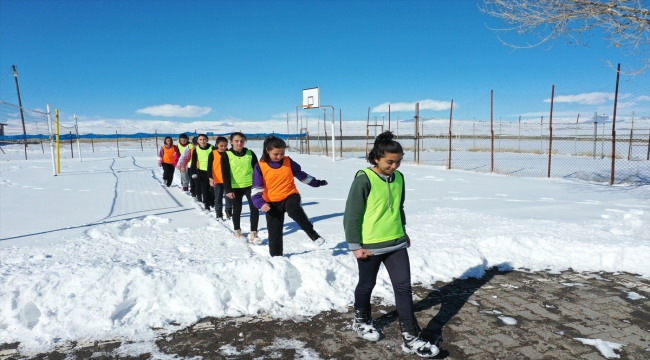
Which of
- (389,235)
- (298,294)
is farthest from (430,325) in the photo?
(298,294)

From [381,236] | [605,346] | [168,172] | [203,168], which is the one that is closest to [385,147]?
[381,236]

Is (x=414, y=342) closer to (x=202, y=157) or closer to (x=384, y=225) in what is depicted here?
(x=384, y=225)

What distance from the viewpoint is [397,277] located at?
126 inches

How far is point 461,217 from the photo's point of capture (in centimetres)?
775

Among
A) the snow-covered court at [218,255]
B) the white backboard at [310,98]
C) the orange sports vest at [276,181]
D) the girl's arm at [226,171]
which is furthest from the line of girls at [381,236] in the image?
the white backboard at [310,98]

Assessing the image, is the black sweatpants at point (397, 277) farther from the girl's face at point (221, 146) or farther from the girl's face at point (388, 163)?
the girl's face at point (221, 146)

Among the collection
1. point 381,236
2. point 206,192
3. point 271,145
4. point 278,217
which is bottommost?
point 206,192

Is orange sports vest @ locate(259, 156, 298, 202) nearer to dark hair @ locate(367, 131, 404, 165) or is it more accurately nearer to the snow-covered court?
the snow-covered court

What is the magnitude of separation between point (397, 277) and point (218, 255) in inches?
113

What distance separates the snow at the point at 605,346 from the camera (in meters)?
3.05

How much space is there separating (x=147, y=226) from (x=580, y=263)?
6171 mm

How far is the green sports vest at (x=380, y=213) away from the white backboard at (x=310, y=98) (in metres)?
24.0

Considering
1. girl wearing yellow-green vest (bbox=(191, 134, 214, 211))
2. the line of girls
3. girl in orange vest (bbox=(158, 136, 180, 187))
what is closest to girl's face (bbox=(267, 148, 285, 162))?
the line of girls

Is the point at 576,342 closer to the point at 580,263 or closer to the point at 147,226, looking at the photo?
the point at 580,263
